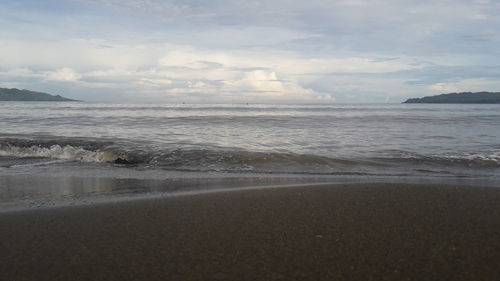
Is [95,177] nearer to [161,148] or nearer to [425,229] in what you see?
[161,148]

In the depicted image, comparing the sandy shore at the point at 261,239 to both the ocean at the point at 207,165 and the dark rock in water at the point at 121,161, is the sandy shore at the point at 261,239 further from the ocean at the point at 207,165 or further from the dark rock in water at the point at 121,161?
the dark rock in water at the point at 121,161

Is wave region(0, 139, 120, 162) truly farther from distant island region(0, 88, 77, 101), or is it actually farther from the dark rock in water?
distant island region(0, 88, 77, 101)

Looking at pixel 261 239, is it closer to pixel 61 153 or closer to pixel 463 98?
pixel 61 153

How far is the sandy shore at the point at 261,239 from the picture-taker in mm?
3324

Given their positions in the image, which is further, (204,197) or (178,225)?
(204,197)

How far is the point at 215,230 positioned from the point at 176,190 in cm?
301

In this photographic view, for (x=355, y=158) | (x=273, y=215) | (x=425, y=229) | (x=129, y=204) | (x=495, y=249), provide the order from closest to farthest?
(x=495, y=249) < (x=425, y=229) < (x=273, y=215) < (x=129, y=204) < (x=355, y=158)

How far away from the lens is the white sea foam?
12281mm

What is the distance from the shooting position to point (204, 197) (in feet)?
21.0

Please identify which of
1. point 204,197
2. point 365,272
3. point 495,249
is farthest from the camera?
point 204,197

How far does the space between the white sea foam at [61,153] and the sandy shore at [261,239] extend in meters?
6.97

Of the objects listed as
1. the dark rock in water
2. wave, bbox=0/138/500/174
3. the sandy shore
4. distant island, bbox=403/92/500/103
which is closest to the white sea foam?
wave, bbox=0/138/500/174

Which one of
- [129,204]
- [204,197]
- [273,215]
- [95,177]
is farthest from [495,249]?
[95,177]

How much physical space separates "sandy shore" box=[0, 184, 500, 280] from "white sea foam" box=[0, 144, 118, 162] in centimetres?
697
